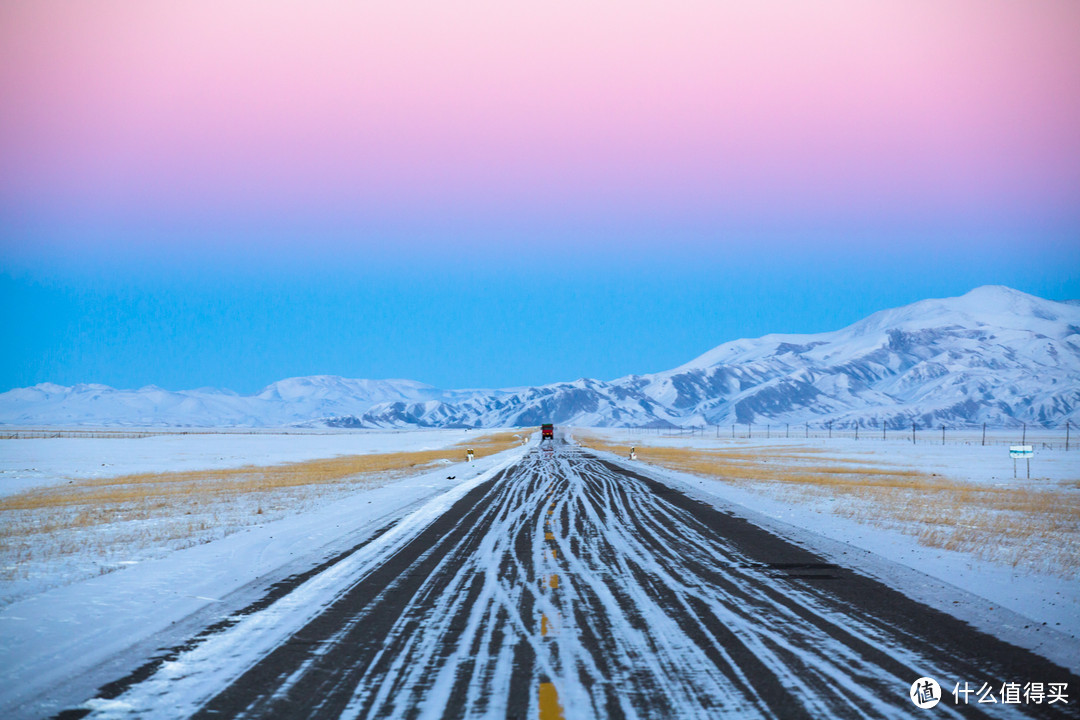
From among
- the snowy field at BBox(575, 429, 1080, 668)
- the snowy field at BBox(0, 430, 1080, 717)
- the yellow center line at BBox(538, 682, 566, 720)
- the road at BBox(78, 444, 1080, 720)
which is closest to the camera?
the yellow center line at BBox(538, 682, 566, 720)

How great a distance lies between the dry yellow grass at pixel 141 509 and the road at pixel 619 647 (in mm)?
6595

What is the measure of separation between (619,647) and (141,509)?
20290 millimetres

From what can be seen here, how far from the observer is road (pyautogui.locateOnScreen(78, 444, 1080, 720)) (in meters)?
6.15

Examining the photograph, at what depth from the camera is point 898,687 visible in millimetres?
6578

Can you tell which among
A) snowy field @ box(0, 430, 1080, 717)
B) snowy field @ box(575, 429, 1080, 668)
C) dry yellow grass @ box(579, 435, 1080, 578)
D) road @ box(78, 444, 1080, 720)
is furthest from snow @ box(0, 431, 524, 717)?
dry yellow grass @ box(579, 435, 1080, 578)

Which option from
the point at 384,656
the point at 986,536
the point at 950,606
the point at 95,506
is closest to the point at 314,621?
the point at 384,656

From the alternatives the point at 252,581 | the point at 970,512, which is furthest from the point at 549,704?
the point at 970,512

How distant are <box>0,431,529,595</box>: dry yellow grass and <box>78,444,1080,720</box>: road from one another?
6.60 meters

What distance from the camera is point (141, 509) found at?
23.1 m

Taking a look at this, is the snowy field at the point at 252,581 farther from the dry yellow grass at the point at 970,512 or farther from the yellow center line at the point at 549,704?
the yellow center line at the point at 549,704

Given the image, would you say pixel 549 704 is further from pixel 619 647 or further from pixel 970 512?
pixel 970 512

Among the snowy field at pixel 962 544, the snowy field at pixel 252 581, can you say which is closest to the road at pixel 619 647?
the snowy field at pixel 252 581

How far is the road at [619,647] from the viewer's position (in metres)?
6.15

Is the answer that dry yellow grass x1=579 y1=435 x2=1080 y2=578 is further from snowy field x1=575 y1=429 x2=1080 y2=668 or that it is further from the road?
the road
